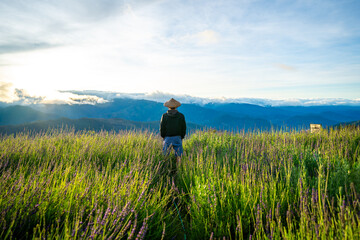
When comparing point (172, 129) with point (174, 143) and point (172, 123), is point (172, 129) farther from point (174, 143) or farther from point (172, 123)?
point (174, 143)

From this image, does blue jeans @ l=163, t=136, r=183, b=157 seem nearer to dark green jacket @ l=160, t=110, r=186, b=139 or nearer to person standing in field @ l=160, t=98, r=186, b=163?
person standing in field @ l=160, t=98, r=186, b=163


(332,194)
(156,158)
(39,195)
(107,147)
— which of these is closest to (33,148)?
(107,147)

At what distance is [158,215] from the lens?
2.57 metres

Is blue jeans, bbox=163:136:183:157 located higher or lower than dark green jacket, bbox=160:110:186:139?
lower

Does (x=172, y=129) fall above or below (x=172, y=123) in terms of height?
below

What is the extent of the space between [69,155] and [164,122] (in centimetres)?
279

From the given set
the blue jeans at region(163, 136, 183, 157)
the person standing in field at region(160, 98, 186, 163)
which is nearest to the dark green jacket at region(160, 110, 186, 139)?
the person standing in field at region(160, 98, 186, 163)

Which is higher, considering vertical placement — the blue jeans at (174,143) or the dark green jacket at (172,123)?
the dark green jacket at (172,123)

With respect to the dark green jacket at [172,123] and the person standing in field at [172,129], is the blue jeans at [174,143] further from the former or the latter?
the dark green jacket at [172,123]

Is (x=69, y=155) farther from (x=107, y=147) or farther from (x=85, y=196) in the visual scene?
(x=85, y=196)

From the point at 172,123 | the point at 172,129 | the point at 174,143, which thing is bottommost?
the point at 174,143

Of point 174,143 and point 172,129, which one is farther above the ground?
point 172,129

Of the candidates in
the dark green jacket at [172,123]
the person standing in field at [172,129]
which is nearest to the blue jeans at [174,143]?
the person standing in field at [172,129]

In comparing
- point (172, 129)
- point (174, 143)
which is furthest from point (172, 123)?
point (174, 143)
